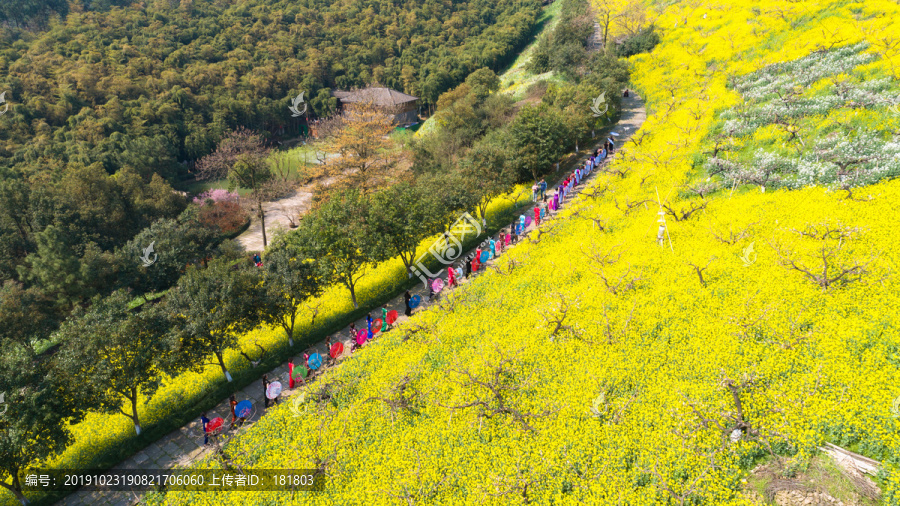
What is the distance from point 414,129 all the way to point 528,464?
212 ft

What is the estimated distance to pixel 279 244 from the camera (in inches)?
826

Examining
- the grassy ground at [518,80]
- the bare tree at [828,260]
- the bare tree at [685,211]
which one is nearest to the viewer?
the bare tree at [828,260]

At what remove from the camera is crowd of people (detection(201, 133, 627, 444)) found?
15617 mm

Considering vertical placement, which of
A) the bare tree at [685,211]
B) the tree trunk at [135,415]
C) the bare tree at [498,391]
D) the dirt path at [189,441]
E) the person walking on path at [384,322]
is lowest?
the dirt path at [189,441]

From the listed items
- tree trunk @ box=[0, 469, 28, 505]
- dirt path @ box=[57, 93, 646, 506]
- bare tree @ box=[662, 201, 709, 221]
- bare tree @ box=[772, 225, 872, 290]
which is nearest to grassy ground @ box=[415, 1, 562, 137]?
bare tree @ box=[662, 201, 709, 221]

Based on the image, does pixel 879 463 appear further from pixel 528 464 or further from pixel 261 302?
pixel 261 302

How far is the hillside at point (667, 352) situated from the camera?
9.24 m

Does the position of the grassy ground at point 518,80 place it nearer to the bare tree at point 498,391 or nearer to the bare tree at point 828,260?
the bare tree at point 828,260

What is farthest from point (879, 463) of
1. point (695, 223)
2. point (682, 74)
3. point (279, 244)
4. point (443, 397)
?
point (682, 74)

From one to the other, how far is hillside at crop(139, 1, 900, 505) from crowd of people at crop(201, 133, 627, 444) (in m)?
2.15

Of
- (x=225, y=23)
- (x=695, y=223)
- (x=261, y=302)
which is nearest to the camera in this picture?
(x=261, y=302)

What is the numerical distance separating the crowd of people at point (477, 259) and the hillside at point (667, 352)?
2.15m

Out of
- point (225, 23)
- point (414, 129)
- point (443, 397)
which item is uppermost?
point (225, 23)

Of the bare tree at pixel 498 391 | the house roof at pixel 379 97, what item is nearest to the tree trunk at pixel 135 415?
the bare tree at pixel 498 391
